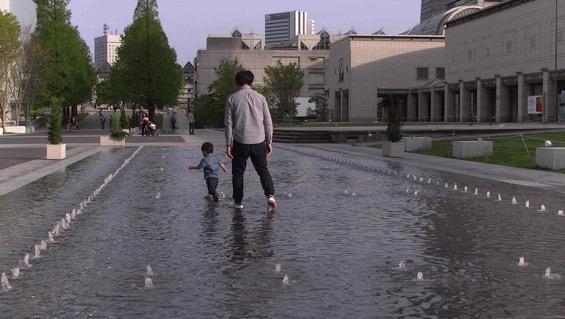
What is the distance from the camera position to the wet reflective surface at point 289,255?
17.4ft

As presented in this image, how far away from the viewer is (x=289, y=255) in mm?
7234

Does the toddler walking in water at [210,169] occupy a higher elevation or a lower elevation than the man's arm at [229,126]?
lower

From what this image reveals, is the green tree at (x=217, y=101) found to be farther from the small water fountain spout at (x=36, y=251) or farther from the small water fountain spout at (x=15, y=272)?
the small water fountain spout at (x=15, y=272)

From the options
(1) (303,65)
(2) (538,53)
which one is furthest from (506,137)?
(1) (303,65)

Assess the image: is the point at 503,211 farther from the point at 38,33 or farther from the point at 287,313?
the point at 38,33

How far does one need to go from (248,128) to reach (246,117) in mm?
162

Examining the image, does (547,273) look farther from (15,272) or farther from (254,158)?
(254,158)

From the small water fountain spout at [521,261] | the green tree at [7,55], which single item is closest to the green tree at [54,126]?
the small water fountain spout at [521,261]

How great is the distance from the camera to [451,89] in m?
96.3

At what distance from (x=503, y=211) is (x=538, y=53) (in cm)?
6668

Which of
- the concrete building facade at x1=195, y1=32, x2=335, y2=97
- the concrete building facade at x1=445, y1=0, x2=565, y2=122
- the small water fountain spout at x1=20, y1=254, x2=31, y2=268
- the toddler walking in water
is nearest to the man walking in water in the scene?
the toddler walking in water

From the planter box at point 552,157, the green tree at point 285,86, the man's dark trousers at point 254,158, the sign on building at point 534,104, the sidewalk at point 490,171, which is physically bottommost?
the sidewalk at point 490,171

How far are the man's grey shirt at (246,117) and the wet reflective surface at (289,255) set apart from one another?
3.65 ft

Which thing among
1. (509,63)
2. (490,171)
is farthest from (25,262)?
(509,63)
